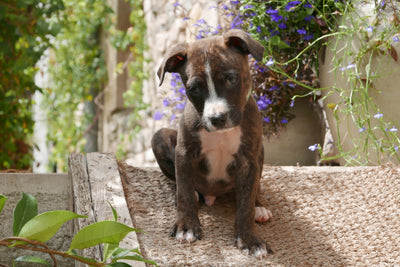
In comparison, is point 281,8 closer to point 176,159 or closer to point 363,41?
point 363,41

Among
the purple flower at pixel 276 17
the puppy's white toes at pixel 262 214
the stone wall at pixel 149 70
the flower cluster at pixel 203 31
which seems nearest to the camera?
the puppy's white toes at pixel 262 214

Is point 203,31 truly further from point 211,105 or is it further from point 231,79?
point 211,105

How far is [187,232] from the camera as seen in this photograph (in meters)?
2.78

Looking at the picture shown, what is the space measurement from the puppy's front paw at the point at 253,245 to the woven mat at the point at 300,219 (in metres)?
0.04

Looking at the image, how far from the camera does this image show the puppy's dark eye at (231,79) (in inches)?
106

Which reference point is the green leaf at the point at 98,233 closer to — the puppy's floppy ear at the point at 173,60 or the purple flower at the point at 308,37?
the puppy's floppy ear at the point at 173,60

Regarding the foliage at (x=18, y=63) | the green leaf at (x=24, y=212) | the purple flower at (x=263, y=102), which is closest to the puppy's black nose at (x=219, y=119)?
the green leaf at (x=24, y=212)

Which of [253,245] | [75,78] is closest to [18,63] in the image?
[253,245]

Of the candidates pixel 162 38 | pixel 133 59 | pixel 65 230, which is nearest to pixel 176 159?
pixel 65 230

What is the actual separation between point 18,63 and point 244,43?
2.93 metres

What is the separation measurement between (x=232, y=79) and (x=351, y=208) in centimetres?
113

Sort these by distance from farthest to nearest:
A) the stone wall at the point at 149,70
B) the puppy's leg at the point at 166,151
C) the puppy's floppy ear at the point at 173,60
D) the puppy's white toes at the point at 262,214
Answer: the stone wall at the point at 149,70
the puppy's leg at the point at 166,151
the puppy's white toes at the point at 262,214
the puppy's floppy ear at the point at 173,60

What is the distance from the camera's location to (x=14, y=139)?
218 inches

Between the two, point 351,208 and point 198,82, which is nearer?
point 198,82
